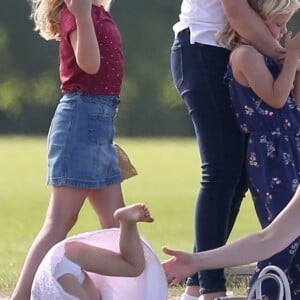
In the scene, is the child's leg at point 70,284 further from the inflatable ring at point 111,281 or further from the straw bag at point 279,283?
the straw bag at point 279,283

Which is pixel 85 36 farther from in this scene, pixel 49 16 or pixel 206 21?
pixel 206 21

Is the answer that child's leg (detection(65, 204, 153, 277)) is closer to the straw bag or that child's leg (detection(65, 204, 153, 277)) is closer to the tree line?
the straw bag

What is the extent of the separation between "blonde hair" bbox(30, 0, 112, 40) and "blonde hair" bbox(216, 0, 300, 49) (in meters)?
0.53

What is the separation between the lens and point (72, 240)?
462 cm

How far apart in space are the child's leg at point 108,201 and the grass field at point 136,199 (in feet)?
3.74

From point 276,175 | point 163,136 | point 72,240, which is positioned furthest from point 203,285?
point 163,136

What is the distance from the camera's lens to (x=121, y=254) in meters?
4.56

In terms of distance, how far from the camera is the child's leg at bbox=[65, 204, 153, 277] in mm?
4496

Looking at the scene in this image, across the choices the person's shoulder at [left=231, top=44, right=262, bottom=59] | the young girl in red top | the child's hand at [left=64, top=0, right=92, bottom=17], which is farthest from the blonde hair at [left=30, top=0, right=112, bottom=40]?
the person's shoulder at [left=231, top=44, right=262, bottom=59]

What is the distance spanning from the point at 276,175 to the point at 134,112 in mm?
32337

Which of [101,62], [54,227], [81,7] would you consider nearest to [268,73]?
[101,62]

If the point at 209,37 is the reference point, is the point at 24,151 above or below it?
Answer: below

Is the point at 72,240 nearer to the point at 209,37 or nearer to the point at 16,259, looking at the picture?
the point at 209,37

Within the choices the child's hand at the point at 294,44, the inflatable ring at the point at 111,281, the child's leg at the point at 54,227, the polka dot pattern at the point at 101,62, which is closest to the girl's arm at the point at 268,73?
the child's hand at the point at 294,44
